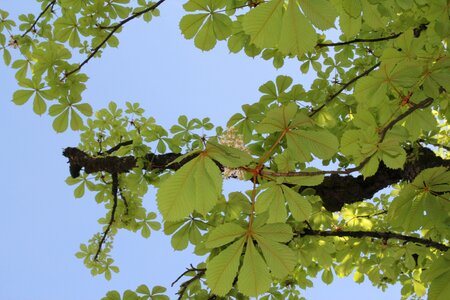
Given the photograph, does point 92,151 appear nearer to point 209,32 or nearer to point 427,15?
point 209,32

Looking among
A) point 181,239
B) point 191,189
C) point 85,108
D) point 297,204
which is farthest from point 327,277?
point 191,189

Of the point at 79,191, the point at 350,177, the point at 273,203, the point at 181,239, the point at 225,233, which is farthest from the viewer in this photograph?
the point at 79,191

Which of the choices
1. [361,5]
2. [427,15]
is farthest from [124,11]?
[361,5]

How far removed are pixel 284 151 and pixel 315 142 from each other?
504 millimetres

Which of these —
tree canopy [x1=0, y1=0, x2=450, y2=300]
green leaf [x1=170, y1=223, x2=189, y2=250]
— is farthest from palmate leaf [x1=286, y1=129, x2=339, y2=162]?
green leaf [x1=170, y1=223, x2=189, y2=250]

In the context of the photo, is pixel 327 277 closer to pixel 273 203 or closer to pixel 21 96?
pixel 273 203

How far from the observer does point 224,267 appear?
112cm

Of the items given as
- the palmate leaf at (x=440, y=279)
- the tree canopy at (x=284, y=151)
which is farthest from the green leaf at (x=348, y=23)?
the palmate leaf at (x=440, y=279)

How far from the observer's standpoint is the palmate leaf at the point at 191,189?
92cm

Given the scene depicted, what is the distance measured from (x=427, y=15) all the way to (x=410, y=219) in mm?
954

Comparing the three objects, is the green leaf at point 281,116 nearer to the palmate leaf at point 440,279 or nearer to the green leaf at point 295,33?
the green leaf at point 295,33

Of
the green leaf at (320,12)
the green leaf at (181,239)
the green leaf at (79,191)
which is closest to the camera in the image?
the green leaf at (320,12)

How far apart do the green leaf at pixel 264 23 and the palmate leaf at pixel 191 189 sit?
326mm

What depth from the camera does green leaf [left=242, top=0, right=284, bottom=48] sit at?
961 mm
